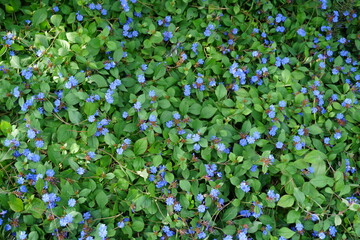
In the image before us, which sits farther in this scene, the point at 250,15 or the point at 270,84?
the point at 250,15

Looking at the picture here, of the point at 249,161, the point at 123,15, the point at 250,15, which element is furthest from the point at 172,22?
the point at 249,161

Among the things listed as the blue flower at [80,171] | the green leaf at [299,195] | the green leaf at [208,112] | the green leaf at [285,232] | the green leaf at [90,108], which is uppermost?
the green leaf at [90,108]

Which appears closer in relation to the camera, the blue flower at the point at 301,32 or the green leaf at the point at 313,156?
the green leaf at the point at 313,156

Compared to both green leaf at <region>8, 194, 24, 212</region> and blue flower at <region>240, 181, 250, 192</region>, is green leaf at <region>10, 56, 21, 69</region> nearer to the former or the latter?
green leaf at <region>8, 194, 24, 212</region>

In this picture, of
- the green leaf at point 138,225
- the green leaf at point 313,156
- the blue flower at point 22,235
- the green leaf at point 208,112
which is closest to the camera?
the blue flower at point 22,235

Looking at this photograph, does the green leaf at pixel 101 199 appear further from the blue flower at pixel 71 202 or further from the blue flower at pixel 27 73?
the blue flower at pixel 27 73

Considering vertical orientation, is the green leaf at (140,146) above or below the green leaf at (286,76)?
below

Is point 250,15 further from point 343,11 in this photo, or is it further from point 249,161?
point 249,161

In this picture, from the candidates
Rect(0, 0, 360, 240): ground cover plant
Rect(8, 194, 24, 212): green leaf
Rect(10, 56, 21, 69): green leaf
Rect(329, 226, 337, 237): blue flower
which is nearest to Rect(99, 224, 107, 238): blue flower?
Rect(0, 0, 360, 240): ground cover plant

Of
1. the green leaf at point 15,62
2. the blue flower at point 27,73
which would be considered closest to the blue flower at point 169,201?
the blue flower at point 27,73
